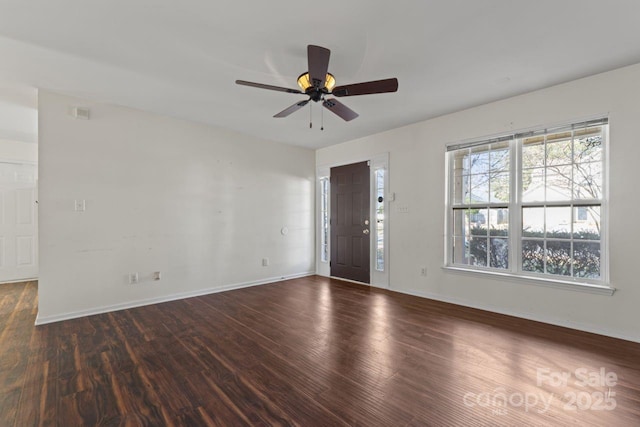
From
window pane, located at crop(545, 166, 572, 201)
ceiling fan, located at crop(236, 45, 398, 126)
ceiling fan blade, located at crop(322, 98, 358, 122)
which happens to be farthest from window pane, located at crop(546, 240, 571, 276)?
ceiling fan blade, located at crop(322, 98, 358, 122)

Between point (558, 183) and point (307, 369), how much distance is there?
133 inches

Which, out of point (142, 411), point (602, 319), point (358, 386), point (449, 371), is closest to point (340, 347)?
point (358, 386)

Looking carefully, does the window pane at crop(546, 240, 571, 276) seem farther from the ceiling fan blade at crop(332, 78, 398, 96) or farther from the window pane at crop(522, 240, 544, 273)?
the ceiling fan blade at crop(332, 78, 398, 96)

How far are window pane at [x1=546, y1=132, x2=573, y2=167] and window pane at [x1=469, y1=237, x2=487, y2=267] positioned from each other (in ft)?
3.92

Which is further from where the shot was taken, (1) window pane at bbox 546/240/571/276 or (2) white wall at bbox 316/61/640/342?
(1) window pane at bbox 546/240/571/276

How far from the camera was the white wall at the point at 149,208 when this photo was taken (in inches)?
131

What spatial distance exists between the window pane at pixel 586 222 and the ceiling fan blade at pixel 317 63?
10.2 ft

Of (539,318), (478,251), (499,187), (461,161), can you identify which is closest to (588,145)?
(499,187)

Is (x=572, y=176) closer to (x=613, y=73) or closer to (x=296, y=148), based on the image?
(x=613, y=73)

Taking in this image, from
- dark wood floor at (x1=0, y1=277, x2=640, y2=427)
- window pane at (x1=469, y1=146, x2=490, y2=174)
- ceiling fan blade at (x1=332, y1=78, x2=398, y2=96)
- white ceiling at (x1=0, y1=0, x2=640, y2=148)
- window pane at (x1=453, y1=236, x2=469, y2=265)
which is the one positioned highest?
white ceiling at (x1=0, y1=0, x2=640, y2=148)

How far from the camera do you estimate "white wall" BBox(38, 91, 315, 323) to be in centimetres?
333

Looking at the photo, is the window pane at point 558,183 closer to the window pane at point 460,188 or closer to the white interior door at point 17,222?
the window pane at point 460,188

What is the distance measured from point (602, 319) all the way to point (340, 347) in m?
2.68

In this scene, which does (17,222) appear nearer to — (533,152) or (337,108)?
(337,108)
